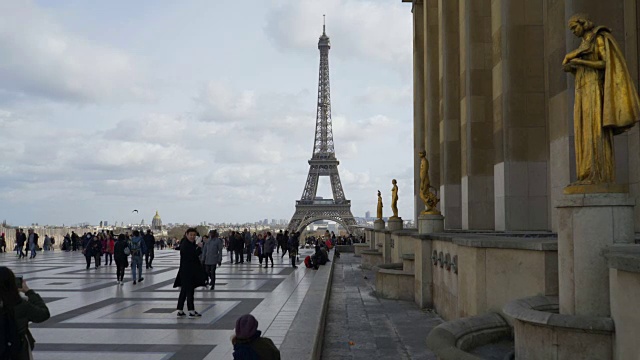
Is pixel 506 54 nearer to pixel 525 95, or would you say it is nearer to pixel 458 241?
pixel 525 95

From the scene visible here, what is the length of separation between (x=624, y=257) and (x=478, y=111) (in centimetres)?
1408

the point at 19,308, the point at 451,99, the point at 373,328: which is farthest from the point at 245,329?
the point at 451,99

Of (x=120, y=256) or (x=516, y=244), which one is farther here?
(x=120, y=256)

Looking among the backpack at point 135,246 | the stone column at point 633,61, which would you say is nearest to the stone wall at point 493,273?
A: the stone column at point 633,61

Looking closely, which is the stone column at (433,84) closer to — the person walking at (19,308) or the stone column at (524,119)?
the stone column at (524,119)

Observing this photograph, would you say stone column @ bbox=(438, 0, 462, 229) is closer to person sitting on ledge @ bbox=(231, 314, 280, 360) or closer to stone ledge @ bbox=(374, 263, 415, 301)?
stone ledge @ bbox=(374, 263, 415, 301)

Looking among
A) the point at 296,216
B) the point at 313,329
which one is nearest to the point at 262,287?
the point at 313,329

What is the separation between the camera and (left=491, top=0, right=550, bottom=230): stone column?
1540 cm

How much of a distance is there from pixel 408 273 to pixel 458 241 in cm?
543

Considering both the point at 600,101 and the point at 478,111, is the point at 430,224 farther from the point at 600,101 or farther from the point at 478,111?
the point at 600,101

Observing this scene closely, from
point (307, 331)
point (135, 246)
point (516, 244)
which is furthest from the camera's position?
point (135, 246)

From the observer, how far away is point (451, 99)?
2262cm

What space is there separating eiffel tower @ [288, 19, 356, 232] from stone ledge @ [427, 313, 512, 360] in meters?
75.3

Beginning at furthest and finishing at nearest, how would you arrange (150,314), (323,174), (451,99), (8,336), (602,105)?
1. (323,174)
2. (451,99)
3. (150,314)
4. (602,105)
5. (8,336)
